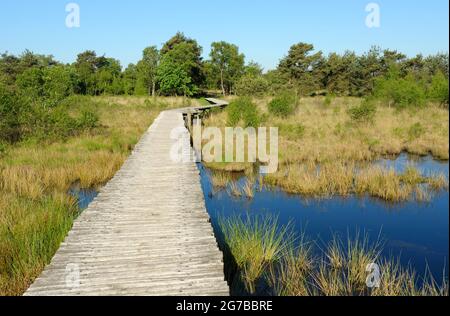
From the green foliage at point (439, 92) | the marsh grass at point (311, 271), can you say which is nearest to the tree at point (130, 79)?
the green foliage at point (439, 92)

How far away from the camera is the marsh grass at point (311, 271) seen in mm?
4496

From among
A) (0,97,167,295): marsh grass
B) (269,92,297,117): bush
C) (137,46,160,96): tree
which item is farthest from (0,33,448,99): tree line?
(0,97,167,295): marsh grass

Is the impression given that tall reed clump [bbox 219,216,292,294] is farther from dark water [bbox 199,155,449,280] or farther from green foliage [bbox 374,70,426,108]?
green foliage [bbox 374,70,426,108]

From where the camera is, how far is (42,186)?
8430 millimetres

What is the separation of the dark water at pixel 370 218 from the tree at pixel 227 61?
46328 mm

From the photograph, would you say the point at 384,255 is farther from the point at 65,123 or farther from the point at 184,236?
the point at 65,123

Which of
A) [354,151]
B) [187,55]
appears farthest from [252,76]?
[354,151]

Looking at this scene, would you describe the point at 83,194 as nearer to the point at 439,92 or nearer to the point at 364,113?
the point at 364,113

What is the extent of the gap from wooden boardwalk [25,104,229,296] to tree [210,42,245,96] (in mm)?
48769

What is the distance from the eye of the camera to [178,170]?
7793mm

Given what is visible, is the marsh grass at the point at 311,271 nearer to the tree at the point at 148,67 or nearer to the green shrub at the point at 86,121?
the green shrub at the point at 86,121

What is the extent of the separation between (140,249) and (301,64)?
4127 cm

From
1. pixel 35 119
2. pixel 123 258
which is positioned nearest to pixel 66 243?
pixel 123 258

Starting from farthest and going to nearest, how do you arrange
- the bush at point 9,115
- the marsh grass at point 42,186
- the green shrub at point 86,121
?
the green shrub at point 86,121, the bush at point 9,115, the marsh grass at point 42,186
